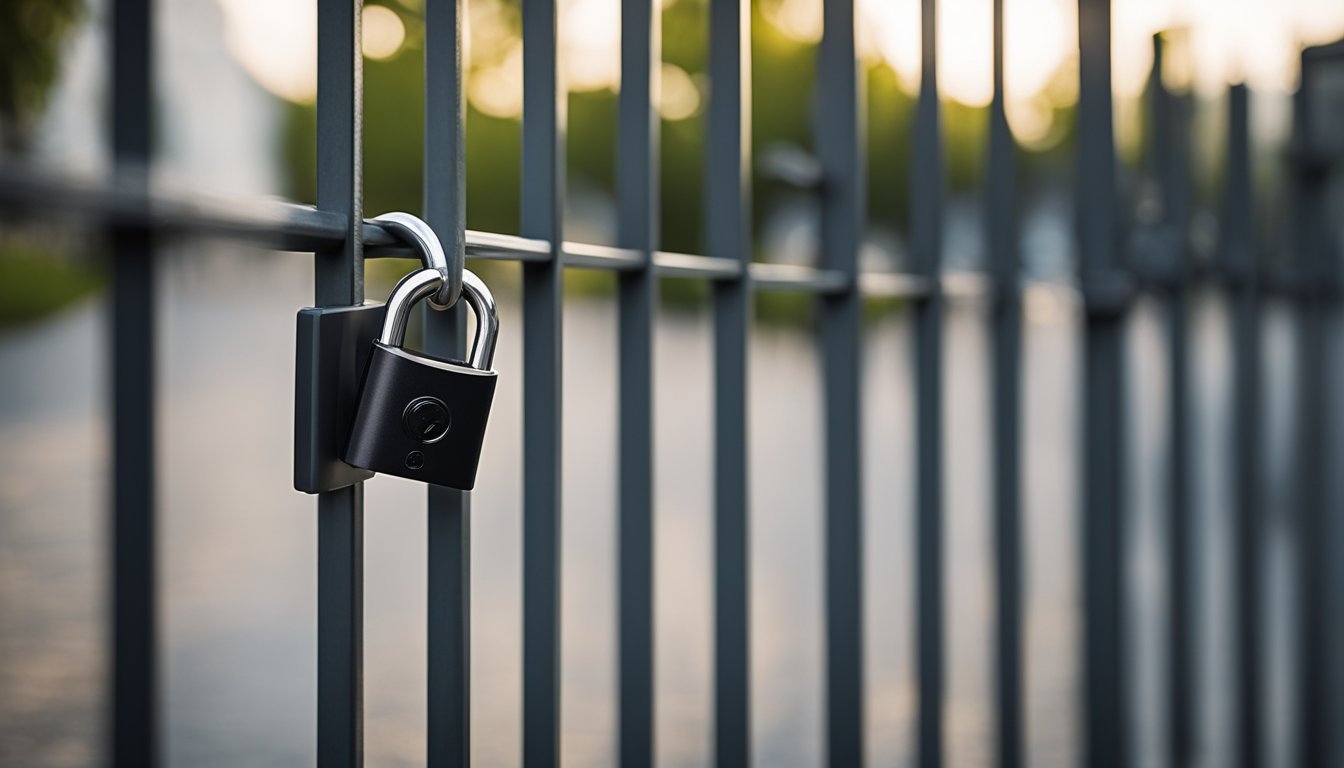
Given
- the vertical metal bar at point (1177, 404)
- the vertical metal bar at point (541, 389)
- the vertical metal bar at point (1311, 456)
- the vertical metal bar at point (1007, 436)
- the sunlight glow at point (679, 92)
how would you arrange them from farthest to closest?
1. the sunlight glow at point (679, 92)
2. the vertical metal bar at point (1311, 456)
3. the vertical metal bar at point (1177, 404)
4. the vertical metal bar at point (1007, 436)
5. the vertical metal bar at point (541, 389)

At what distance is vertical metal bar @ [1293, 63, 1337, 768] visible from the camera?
3.12m

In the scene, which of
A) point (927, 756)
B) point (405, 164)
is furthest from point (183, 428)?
point (927, 756)

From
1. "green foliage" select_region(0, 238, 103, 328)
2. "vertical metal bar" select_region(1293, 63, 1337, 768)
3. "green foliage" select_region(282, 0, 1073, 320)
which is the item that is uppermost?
"green foliage" select_region(282, 0, 1073, 320)

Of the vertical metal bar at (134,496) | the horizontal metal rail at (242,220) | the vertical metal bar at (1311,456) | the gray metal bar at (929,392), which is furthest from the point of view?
the vertical metal bar at (1311,456)

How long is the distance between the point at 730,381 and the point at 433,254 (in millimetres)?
670

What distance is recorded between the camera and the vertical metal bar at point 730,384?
58.6 inches

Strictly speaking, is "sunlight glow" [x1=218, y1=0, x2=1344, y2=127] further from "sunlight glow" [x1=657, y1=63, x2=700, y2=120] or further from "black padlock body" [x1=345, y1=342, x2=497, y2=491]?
"sunlight glow" [x1=657, y1=63, x2=700, y2=120]

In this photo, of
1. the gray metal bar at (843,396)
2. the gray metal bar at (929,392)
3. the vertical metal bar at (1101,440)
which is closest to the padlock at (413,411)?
the gray metal bar at (843,396)

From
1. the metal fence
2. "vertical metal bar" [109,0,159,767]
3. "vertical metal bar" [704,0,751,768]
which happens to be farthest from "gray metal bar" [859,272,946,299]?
"vertical metal bar" [109,0,159,767]

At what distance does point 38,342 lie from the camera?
103ft

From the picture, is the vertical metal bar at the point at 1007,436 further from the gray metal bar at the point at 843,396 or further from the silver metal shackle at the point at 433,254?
the silver metal shackle at the point at 433,254

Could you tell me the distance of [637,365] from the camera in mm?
1294

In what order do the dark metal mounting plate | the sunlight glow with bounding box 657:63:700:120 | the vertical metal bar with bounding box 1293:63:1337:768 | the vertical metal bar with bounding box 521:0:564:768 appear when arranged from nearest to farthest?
the dark metal mounting plate, the vertical metal bar with bounding box 521:0:564:768, the vertical metal bar with bounding box 1293:63:1337:768, the sunlight glow with bounding box 657:63:700:120

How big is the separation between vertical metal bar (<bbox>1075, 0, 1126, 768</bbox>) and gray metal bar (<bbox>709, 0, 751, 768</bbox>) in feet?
3.10
